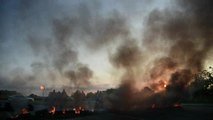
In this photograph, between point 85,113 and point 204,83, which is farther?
point 204,83

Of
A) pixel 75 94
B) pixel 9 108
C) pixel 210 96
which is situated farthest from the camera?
pixel 210 96

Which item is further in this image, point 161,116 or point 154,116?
point 154,116

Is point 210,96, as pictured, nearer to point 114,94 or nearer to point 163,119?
point 114,94

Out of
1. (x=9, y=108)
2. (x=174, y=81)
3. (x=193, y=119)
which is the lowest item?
(x=193, y=119)

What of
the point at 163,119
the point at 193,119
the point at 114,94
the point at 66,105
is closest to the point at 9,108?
the point at 66,105

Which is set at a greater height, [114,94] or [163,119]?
[114,94]

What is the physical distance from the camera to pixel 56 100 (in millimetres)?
83562

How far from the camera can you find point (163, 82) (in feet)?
270

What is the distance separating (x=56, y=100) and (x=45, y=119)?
27135mm

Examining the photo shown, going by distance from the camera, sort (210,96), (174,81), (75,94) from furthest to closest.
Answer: (210,96)
(75,94)
(174,81)

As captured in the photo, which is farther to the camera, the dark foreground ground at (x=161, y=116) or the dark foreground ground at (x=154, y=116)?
the dark foreground ground at (x=154, y=116)

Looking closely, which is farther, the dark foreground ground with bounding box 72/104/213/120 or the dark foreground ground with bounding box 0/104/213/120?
the dark foreground ground with bounding box 0/104/213/120

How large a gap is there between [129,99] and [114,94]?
4259 millimetres

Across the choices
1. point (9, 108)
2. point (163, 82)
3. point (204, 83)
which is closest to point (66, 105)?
point (9, 108)
